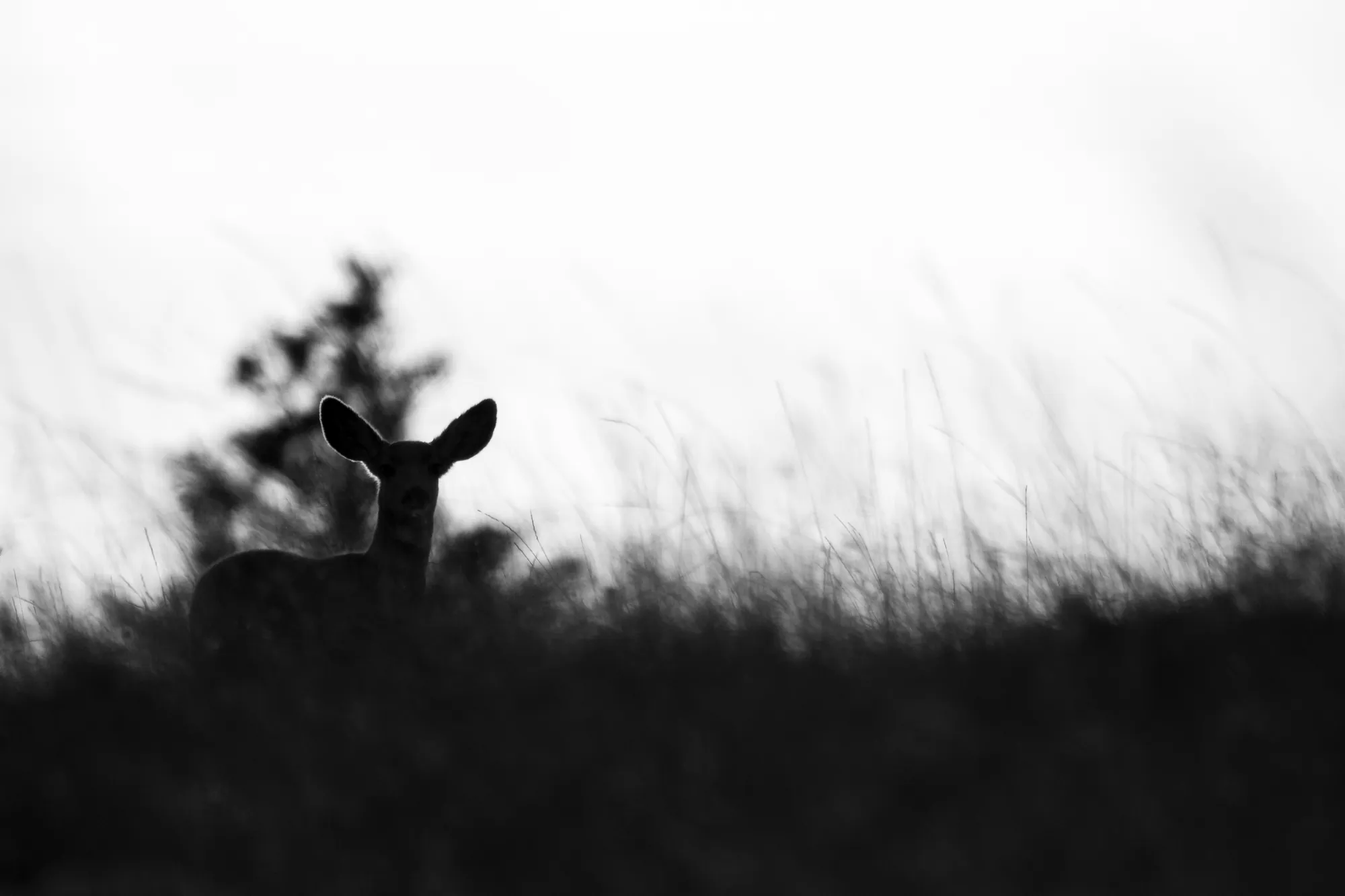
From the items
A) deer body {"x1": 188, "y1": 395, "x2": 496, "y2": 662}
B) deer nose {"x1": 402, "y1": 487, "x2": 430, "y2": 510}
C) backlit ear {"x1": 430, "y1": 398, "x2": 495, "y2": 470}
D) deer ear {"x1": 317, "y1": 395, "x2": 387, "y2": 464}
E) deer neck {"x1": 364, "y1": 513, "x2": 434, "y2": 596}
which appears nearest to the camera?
deer body {"x1": 188, "y1": 395, "x2": 496, "y2": 662}

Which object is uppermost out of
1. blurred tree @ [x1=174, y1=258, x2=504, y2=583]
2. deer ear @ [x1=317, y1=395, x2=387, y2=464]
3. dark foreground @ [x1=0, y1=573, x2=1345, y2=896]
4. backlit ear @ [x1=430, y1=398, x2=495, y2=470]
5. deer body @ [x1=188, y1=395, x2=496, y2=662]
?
blurred tree @ [x1=174, y1=258, x2=504, y2=583]

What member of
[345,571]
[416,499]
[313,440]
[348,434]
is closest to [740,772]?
[345,571]

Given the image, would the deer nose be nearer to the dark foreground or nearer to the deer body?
the deer body

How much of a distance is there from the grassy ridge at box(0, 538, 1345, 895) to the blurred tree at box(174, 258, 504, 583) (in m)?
3.70

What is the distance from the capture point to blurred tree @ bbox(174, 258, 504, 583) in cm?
827

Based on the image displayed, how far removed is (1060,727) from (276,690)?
193 centimetres

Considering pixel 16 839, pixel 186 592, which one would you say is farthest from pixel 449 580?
pixel 16 839

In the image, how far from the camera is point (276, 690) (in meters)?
4.02

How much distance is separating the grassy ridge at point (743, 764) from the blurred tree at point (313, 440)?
12.1 ft

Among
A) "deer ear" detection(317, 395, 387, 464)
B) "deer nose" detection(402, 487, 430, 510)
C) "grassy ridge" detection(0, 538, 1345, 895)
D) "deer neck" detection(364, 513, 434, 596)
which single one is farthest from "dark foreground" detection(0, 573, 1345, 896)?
"deer ear" detection(317, 395, 387, 464)

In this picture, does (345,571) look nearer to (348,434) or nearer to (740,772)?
(348,434)

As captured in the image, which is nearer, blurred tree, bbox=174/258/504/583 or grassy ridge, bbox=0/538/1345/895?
grassy ridge, bbox=0/538/1345/895

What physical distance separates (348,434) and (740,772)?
13.4 feet

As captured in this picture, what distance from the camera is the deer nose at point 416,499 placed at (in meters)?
6.43
